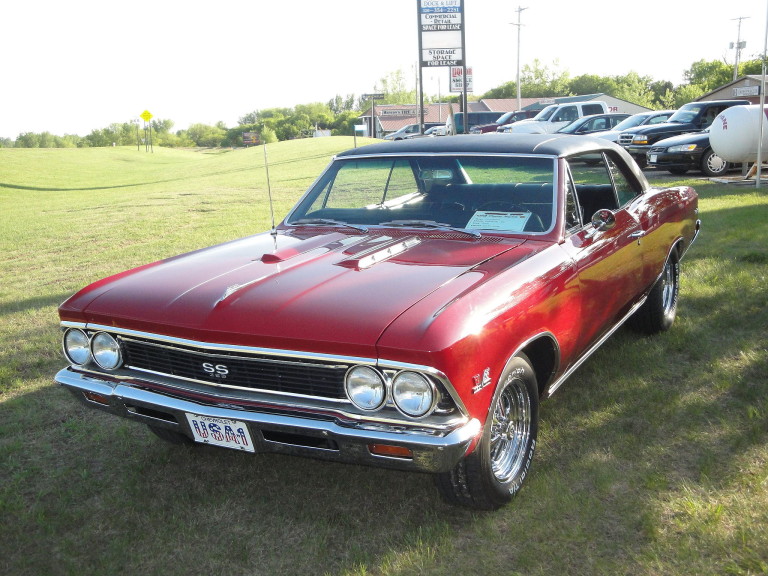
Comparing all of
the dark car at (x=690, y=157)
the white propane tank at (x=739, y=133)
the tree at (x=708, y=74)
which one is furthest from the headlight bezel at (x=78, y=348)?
the tree at (x=708, y=74)

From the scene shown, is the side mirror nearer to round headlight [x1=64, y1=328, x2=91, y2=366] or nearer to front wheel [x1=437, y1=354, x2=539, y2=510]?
front wheel [x1=437, y1=354, x2=539, y2=510]

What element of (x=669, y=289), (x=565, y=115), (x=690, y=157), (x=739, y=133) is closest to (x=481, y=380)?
(x=669, y=289)

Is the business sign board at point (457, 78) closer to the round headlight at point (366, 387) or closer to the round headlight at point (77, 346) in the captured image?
the round headlight at point (77, 346)

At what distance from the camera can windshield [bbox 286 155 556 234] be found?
3.90 m

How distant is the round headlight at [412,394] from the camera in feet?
8.66

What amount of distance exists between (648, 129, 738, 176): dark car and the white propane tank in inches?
49.4

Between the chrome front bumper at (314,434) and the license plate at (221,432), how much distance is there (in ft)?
0.09

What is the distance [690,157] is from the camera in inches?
593

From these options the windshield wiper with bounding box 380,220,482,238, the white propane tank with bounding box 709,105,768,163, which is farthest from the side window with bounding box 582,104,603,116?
the windshield wiper with bounding box 380,220,482,238

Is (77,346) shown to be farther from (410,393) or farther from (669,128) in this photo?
(669,128)

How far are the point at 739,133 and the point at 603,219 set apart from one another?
1087 cm

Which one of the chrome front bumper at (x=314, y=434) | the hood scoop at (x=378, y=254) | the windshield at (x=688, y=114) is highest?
the windshield at (x=688, y=114)

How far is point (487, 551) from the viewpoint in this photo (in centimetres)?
288

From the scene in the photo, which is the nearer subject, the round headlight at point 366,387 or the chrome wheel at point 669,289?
the round headlight at point 366,387
